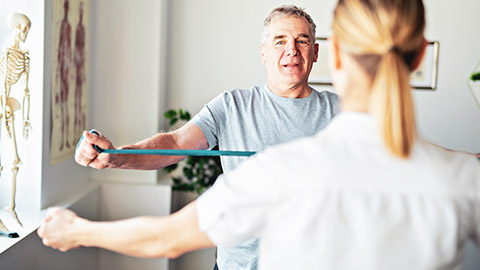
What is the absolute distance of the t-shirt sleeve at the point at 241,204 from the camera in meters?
0.85

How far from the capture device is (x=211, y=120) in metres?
2.00

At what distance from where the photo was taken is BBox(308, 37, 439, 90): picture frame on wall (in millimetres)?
3752

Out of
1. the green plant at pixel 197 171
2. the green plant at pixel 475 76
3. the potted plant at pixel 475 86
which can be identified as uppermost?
the green plant at pixel 475 76

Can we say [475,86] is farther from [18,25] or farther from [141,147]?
[18,25]

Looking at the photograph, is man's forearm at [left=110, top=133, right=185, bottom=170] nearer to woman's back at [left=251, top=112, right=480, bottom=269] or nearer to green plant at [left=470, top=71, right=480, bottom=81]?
woman's back at [left=251, top=112, right=480, bottom=269]

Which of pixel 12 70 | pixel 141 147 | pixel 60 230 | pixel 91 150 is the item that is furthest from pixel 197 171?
pixel 60 230

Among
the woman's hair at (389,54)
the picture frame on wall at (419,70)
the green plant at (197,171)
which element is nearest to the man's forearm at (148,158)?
the woman's hair at (389,54)

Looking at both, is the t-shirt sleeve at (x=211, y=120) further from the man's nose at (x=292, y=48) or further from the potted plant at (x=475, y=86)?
the potted plant at (x=475, y=86)

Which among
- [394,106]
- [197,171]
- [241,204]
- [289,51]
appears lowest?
[197,171]

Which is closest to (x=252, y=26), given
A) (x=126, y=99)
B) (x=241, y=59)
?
(x=241, y=59)

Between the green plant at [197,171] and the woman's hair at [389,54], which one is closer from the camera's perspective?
the woman's hair at [389,54]

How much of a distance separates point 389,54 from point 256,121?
1156 millimetres

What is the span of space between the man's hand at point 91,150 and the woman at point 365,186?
2.72 feet

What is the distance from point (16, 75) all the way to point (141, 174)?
4.89ft
